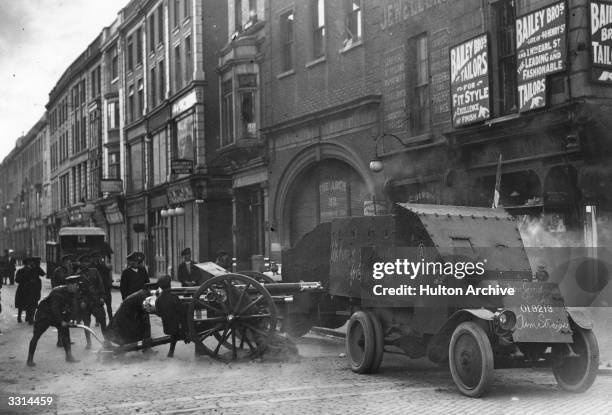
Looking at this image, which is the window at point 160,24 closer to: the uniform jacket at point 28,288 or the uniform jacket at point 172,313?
the uniform jacket at point 28,288

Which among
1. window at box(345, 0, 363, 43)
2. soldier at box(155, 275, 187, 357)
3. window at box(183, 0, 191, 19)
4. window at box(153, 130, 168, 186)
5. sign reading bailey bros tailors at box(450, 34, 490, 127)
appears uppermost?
window at box(183, 0, 191, 19)

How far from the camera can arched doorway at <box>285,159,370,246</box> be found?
67.7 ft

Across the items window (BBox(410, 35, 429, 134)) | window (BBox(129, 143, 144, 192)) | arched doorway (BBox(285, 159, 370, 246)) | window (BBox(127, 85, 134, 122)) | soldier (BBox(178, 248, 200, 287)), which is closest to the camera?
soldier (BBox(178, 248, 200, 287))

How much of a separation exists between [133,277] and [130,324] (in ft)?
9.91

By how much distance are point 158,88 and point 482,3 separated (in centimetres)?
2437

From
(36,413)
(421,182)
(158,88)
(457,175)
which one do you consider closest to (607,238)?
(457,175)

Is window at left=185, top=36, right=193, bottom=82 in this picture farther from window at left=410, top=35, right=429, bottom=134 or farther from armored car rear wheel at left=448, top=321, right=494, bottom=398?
armored car rear wheel at left=448, top=321, right=494, bottom=398

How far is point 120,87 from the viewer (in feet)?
144

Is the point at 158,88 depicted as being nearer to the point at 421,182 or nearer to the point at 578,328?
the point at 421,182

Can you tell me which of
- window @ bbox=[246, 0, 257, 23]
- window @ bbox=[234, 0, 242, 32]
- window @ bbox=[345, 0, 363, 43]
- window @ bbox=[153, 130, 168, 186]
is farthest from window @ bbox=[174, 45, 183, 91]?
window @ bbox=[345, 0, 363, 43]

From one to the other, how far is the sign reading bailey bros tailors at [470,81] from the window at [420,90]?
135 centimetres

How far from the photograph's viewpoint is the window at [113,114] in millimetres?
44906

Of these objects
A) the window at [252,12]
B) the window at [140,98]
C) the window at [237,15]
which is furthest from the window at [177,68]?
the window at [252,12]

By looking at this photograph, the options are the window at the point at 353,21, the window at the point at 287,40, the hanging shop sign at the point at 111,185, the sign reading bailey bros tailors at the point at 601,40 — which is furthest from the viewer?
the hanging shop sign at the point at 111,185
